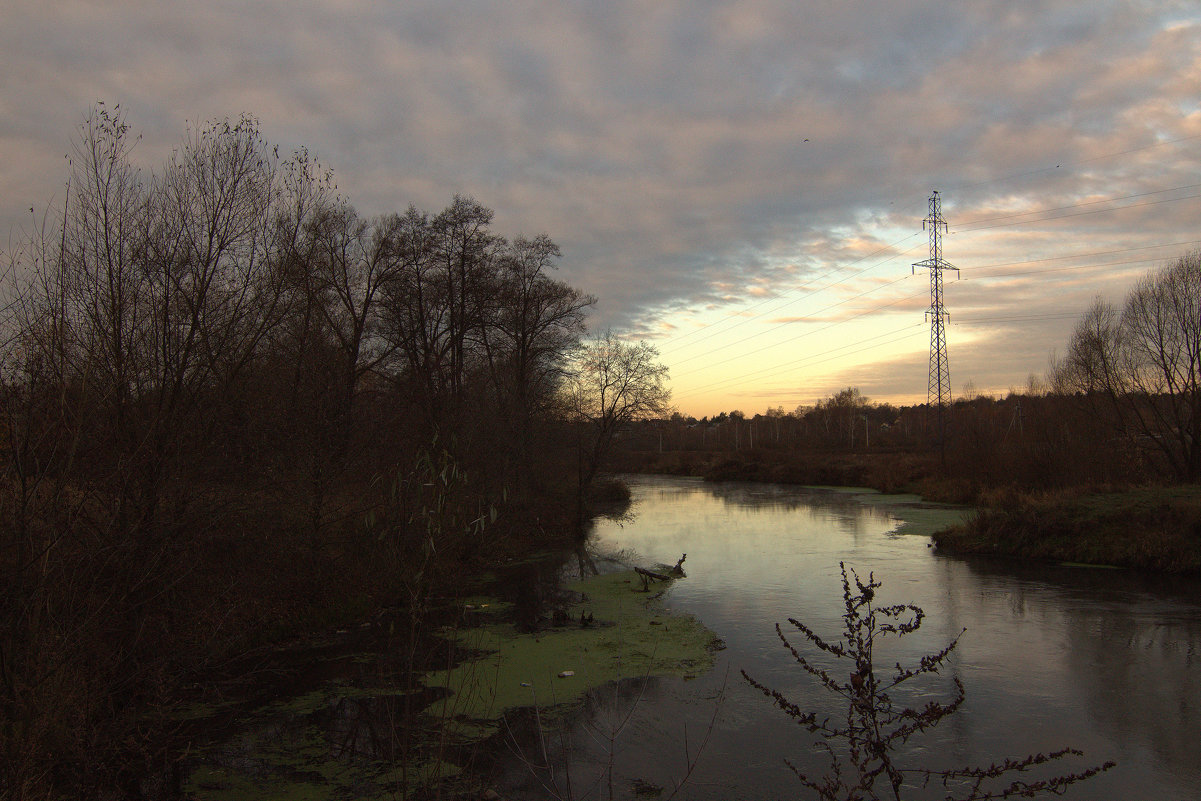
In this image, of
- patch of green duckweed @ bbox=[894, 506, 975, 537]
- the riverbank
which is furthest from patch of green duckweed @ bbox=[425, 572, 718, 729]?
patch of green duckweed @ bbox=[894, 506, 975, 537]

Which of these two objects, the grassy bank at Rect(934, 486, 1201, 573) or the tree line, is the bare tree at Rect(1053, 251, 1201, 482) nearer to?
the grassy bank at Rect(934, 486, 1201, 573)

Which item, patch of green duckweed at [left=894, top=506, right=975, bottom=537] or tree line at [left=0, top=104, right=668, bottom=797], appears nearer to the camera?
tree line at [left=0, top=104, right=668, bottom=797]

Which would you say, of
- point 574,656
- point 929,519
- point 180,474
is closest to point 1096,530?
point 929,519

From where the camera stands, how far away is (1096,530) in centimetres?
1744

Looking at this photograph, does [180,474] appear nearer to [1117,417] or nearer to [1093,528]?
[1093,528]

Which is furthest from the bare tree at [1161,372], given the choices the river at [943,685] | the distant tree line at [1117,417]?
the river at [943,685]

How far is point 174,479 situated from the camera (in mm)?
8258

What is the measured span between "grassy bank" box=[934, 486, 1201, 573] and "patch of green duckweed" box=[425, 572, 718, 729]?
10.7 meters

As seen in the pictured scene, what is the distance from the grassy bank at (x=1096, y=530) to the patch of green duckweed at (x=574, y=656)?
10711mm

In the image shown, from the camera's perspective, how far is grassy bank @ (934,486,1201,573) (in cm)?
1570

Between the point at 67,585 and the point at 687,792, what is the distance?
17.0ft

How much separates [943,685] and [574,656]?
480cm

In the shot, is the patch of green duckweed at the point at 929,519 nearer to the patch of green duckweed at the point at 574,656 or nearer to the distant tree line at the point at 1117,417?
the distant tree line at the point at 1117,417

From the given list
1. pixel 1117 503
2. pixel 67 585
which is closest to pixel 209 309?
pixel 67 585
